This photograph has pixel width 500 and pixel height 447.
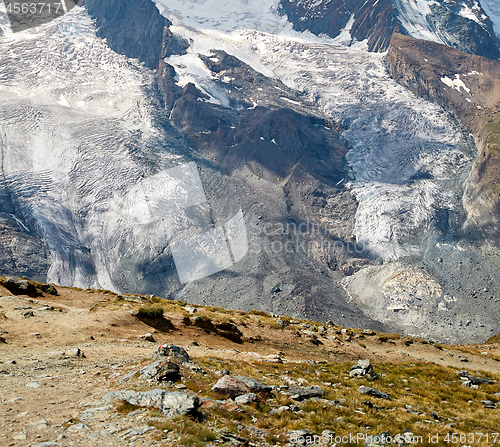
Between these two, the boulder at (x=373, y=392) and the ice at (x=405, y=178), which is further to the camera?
the ice at (x=405, y=178)

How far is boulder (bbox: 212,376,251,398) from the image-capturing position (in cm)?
1488

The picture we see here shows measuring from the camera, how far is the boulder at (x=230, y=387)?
14.9m

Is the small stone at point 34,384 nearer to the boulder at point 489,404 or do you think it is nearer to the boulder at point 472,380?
the boulder at point 489,404

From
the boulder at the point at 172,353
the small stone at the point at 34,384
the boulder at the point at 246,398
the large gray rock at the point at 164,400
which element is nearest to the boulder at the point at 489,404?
the boulder at the point at 246,398

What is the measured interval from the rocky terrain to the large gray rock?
32 millimetres

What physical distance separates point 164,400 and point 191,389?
1623 mm

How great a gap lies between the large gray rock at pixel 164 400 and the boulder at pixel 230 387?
178 centimetres

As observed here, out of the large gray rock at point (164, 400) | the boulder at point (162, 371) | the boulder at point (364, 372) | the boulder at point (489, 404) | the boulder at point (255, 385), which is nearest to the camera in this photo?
the large gray rock at point (164, 400)

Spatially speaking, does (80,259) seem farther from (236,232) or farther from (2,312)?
(2,312)

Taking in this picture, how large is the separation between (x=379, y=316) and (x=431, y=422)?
365 feet

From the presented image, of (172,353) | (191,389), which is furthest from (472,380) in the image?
(191,389)

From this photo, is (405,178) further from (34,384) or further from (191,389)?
(34,384)

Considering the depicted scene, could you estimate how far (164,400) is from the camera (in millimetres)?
13078

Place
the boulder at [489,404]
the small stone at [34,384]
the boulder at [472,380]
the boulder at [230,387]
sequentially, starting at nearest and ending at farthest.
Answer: the small stone at [34,384] → the boulder at [230,387] → the boulder at [489,404] → the boulder at [472,380]
